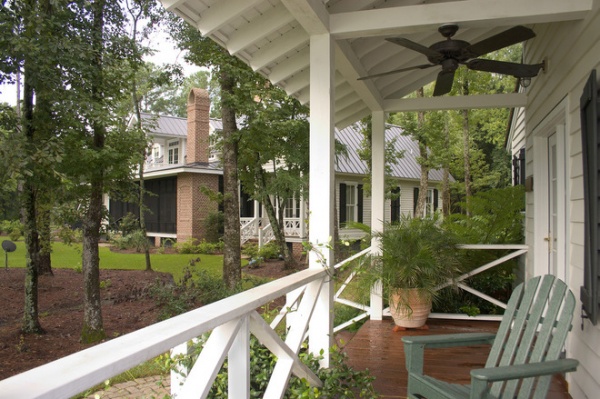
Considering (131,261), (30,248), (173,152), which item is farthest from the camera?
(173,152)

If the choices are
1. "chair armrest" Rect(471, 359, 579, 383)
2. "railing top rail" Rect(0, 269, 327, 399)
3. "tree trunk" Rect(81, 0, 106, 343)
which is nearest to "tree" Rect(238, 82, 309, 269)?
"tree trunk" Rect(81, 0, 106, 343)

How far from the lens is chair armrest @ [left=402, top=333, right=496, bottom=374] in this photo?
9.25 ft

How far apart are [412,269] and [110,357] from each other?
13.9 feet

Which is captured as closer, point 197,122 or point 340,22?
point 340,22

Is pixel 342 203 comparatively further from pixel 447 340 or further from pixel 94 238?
pixel 447 340

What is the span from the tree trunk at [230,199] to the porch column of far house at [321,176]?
22.4 feet

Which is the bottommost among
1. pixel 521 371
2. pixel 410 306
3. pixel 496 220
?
pixel 410 306

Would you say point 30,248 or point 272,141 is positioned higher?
point 272,141

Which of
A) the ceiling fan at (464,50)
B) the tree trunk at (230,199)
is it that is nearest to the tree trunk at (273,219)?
the tree trunk at (230,199)

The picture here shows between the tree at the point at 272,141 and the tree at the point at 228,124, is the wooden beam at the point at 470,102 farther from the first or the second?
the tree at the point at 228,124

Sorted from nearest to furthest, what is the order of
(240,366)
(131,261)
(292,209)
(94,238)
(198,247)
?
(240,366) < (94,238) < (131,261) < (292,209) < (198,247)

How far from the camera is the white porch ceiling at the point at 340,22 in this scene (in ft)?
10.5

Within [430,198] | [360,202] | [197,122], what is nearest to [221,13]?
[360,202]

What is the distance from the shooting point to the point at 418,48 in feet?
11.9
